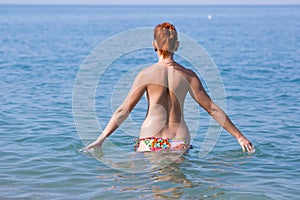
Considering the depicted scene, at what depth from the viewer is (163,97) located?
20.7 feet

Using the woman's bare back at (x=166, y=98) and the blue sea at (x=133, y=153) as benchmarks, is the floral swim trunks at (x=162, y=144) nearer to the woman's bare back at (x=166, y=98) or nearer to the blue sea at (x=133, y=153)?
the woman's bare back at (x=166, y=98)

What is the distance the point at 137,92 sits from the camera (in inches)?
251

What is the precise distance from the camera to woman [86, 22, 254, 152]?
6.26 m

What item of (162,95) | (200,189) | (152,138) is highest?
(162,95)

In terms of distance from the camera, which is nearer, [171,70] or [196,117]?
[171,70]

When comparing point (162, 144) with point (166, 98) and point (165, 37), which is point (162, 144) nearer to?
point (166, 98)

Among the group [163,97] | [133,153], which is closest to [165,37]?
[163,97]

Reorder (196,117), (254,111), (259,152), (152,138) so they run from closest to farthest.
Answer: (152,138), (259,152), (196,117), (254,111)

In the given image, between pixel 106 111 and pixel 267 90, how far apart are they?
5006 mm

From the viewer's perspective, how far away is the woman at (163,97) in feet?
20.5

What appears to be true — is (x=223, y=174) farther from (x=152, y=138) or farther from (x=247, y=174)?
(x=152, y=138)

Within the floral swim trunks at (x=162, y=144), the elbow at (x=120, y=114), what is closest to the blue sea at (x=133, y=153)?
the floral swim trunks at (x=162, y=144)

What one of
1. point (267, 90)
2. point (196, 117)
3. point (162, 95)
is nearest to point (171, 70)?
point (162, 95)

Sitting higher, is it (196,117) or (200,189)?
(196,117)
